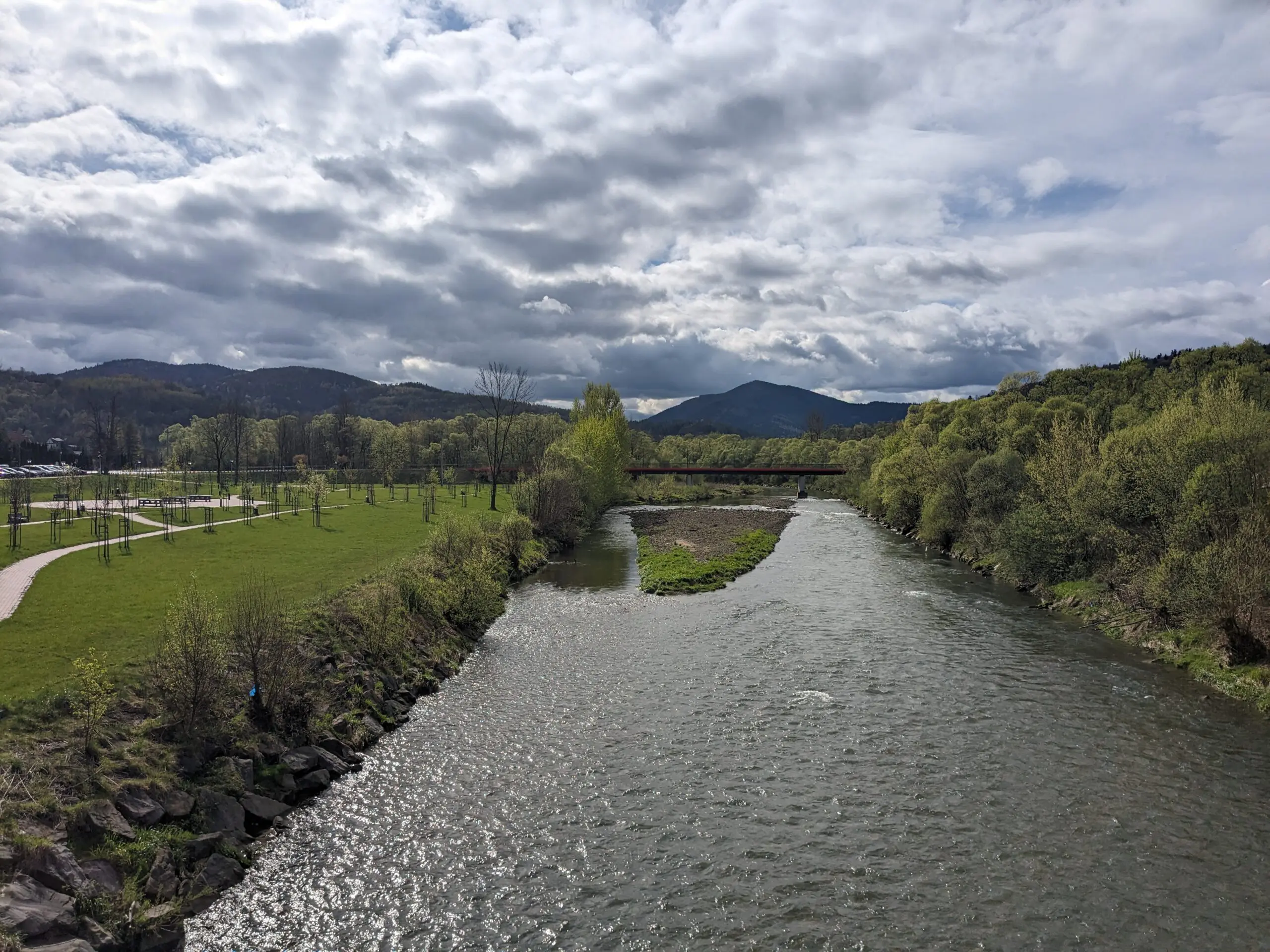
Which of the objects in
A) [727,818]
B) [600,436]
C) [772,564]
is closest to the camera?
[727,818]

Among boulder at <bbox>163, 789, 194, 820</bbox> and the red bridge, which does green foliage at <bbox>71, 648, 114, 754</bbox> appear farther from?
the red bridge

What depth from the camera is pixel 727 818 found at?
17484 millimetres

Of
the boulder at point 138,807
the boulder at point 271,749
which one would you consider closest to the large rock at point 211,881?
the boulder at point 138,807

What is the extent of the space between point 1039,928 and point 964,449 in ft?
190

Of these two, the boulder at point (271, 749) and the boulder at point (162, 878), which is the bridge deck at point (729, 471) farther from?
the boulder at point (162, 878)

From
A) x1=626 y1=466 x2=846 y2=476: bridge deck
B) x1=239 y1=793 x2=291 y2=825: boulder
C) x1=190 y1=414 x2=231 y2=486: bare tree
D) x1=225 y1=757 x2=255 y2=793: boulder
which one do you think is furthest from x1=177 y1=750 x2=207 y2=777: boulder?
x1=626 y1=466 x2=846 y2=476: bridge deck

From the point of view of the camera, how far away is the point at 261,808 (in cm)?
1720

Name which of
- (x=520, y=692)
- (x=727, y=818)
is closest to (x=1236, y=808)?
(x=727, y=818)

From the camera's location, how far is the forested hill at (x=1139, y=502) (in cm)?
2748

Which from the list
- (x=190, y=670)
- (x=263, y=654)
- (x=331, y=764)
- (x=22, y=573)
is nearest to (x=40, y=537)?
(x=22, y=573)

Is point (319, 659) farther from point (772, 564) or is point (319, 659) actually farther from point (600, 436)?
point (600, 436)

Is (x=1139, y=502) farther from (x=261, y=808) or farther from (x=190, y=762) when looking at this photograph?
(x=190, y=762)

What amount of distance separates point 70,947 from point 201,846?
3.92 meters

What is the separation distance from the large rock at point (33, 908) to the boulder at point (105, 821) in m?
1.68
